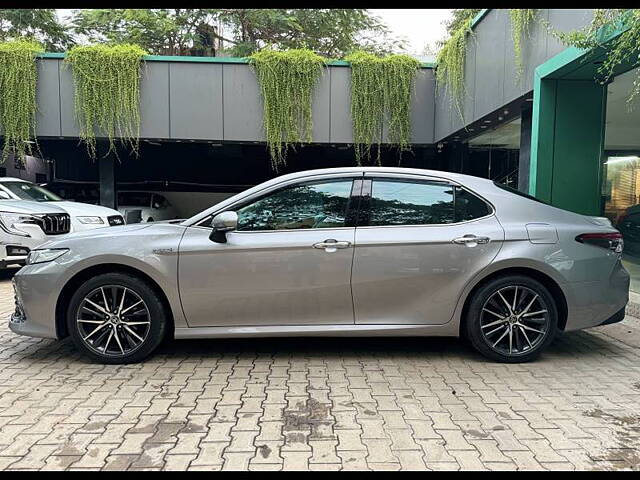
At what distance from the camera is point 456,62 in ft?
32.6

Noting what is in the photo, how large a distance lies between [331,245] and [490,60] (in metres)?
6.33

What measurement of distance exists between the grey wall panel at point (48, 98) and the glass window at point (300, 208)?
1035cm

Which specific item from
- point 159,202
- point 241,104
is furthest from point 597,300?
point 159,202

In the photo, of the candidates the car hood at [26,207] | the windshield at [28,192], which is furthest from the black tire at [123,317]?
the windshield at [28,192]

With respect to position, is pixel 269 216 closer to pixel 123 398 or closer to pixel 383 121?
pixel 123 398

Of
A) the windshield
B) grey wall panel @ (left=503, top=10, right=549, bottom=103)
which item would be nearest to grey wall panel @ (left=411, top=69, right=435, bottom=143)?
grey wall panel @ (left=503, top=10, right=549, bottom=103)

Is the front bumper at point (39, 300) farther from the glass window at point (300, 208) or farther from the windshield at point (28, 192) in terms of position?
the windshield at point (28, 192)

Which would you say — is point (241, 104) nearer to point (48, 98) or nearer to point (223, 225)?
point (48, 98)

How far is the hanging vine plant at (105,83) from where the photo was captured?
38.3 ft

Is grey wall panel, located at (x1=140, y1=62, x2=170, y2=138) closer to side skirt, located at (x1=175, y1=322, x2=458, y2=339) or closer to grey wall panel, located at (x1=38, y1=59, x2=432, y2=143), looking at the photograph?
grey wall panel, located at (x1=38, y1=59, x2=432, y2=143)

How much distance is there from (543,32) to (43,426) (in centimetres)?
735

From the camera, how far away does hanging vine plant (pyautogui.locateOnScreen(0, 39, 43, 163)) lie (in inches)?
456

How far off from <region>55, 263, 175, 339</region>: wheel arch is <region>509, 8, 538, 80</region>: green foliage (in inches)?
249

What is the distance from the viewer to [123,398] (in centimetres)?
336
